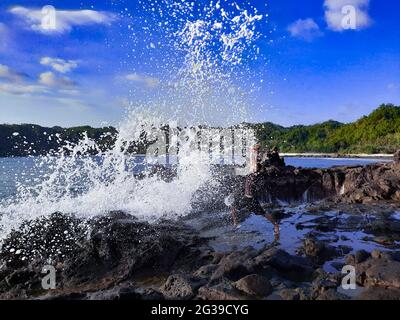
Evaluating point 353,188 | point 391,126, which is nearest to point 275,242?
point 353,188

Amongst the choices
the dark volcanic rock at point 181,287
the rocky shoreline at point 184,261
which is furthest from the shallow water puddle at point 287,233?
the dark volcanic rock at point 181,287

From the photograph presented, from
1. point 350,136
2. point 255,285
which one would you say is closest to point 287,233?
point 255,285

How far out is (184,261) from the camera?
29.7 feet

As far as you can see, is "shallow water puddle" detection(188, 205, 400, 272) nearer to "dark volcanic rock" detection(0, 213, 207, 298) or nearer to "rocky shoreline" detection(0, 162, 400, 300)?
"rocky shoreline" detection(0, 162, 400, 300)

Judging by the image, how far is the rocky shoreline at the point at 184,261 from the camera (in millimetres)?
6664

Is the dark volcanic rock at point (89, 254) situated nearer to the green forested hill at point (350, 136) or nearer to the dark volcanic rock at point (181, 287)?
the dark volcanic rock at point (181, 287)

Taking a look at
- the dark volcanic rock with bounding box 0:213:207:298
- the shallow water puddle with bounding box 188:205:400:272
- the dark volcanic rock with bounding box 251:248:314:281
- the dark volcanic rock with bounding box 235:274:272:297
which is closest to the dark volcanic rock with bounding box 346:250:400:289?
the shallow water puddle with bounding box 188:205:400:272

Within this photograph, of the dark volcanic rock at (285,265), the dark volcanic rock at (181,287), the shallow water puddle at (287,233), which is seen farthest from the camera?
the shallow water puddle at (287,233)

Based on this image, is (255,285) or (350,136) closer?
(255,285)

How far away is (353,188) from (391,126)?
11401 centimetres

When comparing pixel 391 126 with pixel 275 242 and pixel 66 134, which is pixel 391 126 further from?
pixel 275 242

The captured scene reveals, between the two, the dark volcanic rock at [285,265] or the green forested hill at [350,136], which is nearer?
the dark volcanic rock at [285,265]

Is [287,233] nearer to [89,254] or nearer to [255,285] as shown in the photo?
[255,285]

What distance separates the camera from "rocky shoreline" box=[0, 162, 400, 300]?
666 cm
